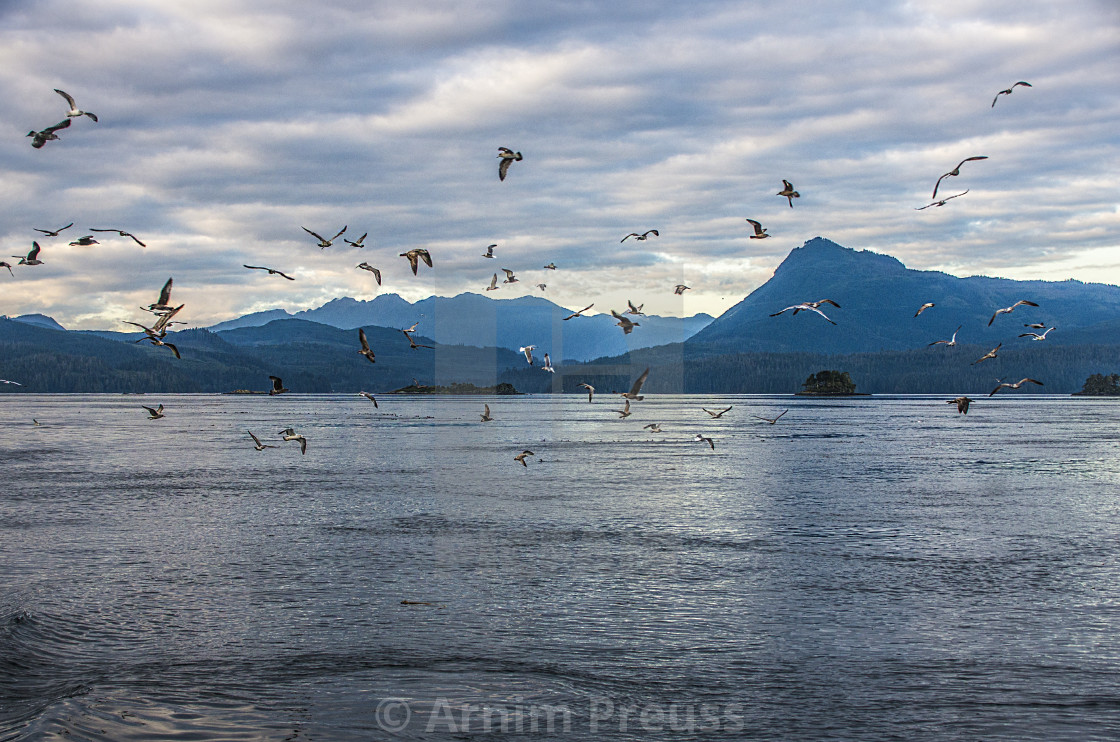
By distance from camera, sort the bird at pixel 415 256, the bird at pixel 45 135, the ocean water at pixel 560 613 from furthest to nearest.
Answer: the bird at pixel 415 256 → the bird at pixel 45 135 → the ocean water at pixel 560 613

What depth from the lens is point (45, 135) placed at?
2742 cm

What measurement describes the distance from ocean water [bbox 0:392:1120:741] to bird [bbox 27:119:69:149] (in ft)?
41.0

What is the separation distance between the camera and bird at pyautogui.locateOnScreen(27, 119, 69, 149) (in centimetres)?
2708

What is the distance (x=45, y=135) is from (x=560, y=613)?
21058 millimetres

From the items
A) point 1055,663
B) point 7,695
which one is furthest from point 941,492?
point 7,695

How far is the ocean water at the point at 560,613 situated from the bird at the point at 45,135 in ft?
41.0

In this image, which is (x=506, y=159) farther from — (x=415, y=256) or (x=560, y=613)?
(x=560, y=613)

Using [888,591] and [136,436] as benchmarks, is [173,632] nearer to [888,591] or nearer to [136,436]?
[888,591]

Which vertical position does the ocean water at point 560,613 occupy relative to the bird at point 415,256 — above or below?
below

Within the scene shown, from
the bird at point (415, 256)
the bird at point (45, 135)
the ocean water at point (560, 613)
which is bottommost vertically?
the ocean water at point (560, 613)

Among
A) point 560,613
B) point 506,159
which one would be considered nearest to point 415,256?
point 506,159

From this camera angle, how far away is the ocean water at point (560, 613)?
14977 mm

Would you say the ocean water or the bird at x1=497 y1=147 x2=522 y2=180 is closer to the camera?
the ocean water

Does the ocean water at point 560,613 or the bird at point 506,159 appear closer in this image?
the ocean water at point 560,613
